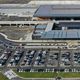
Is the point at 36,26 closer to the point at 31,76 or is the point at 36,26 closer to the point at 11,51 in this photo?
the point at 11,51

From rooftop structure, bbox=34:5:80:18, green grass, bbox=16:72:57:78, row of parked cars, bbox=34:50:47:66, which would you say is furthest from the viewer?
rooftop structure, bbox=34:5:80:18

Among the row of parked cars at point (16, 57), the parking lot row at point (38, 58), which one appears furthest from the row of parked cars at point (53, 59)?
the row of parked cars at point (16, 57)

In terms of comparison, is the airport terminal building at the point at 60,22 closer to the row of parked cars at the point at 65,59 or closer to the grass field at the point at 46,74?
the row of parked cars at the point at 65,59

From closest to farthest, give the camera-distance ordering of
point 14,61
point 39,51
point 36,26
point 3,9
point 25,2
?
1. point 14,61
2. point 39,51
3. point 36,26
4. point 3,9
5. point 25,2

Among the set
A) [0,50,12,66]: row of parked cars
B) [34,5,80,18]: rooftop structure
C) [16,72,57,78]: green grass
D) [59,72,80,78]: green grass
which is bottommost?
[34,5,80,18]: rooftop structure

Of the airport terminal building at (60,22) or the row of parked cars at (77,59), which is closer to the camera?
the row of parked cars at (77,59)

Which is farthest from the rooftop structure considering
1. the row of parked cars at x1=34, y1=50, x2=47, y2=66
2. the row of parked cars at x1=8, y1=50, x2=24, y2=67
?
the row of parked cars at x1=8, y1=50, x2=24, y2=67

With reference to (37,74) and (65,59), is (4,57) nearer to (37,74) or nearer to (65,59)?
(37,74)

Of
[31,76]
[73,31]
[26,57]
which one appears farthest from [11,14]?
[31,76]

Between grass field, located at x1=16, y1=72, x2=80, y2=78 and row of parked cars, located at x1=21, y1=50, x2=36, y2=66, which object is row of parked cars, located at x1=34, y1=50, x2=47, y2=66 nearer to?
row of parked cars, located at x1=21, y1=50, x2=36, y2=66

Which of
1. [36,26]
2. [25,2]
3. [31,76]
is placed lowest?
[25,2]

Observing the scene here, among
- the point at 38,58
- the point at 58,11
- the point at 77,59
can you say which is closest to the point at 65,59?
the point at 77,59
